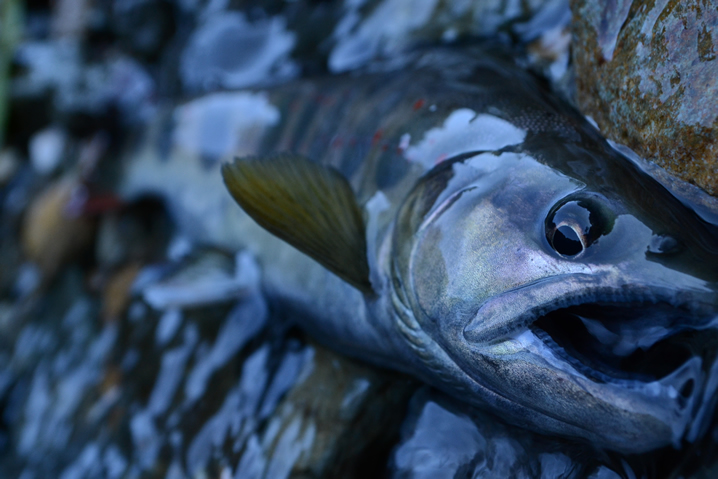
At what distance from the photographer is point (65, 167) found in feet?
14.8

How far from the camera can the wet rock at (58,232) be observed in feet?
13.3

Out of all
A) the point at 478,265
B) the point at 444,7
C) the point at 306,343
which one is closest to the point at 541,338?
the point at 478,265

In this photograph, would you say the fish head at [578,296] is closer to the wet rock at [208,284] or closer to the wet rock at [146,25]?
the wet rock at [208,284]

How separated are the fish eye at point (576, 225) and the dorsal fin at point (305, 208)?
2.36ft

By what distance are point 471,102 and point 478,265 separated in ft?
2.22

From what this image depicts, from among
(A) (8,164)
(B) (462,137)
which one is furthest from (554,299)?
(A) (8,164)

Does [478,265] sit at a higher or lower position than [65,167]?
higher

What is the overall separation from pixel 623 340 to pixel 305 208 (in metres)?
1.10

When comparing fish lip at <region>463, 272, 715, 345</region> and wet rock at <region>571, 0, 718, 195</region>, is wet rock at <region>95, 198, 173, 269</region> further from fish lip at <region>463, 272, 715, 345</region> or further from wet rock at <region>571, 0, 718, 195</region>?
wet rock at <region>571, 0, 718, 195</region>

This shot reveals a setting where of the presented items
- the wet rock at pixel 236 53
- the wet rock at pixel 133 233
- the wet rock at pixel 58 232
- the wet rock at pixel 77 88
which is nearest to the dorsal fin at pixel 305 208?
the wet rock at pixel 236 53

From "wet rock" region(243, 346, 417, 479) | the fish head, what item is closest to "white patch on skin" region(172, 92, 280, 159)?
"wet rock" region(243, 346, 417, 479)

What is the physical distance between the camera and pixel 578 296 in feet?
4.73

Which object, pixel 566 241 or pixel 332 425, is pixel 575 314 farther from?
pixel 332 425

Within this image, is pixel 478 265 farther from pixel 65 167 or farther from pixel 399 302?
pixel 65 167
